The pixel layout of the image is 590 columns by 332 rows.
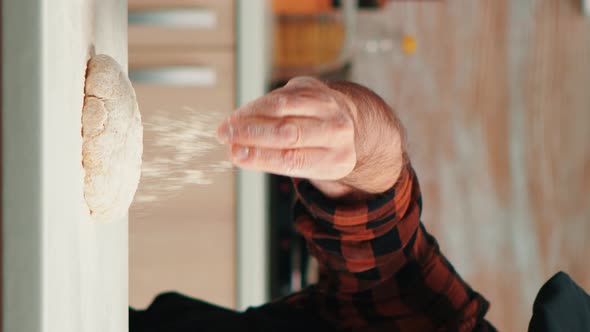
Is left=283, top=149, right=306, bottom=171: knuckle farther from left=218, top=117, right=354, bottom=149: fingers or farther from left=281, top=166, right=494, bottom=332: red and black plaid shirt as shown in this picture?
left=281, top=166, right=494, bottom=332: red and black plaid shirt

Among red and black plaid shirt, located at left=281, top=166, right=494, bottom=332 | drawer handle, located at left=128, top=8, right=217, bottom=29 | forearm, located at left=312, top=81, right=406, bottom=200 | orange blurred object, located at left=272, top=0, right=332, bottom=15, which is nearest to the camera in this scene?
forearm, located at left=312, top=81, right=406, bottom=200

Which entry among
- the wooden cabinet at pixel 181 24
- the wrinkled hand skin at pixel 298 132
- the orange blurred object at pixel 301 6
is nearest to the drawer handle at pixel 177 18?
the wooden cabinet at pixel 181 24

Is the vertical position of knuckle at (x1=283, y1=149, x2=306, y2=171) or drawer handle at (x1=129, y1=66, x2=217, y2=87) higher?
drawer handle at (x1=129, y1=66, x2=217, y2=87)

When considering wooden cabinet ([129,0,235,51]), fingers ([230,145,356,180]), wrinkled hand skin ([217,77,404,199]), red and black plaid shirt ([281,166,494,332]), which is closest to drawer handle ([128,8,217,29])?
wooden cabinet ([129,0,235,51])

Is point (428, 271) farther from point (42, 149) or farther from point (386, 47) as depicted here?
point (386, 47)

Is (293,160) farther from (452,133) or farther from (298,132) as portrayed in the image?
(452,133)

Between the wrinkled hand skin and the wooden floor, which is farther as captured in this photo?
the wooden floor

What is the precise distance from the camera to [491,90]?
1.39 metres

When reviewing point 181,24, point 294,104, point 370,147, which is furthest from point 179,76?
point 294,104

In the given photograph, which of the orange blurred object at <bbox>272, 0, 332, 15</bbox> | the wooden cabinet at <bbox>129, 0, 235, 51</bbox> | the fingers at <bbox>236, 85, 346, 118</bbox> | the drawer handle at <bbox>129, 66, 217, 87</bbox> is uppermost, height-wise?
the orange blurred object at <bbox>272, 0, 332, 15</bbox>

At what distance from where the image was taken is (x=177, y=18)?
1324mm

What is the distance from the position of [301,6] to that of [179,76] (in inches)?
18.8

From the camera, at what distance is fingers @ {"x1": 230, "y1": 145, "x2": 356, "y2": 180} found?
1.59 ft

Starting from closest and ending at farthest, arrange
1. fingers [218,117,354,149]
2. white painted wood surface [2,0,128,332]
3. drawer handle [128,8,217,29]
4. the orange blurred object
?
white painted wood surface [2,0,128,332], fingers [218,117,354,149], drawer handle [128,8,217,29], the orange blurred object
